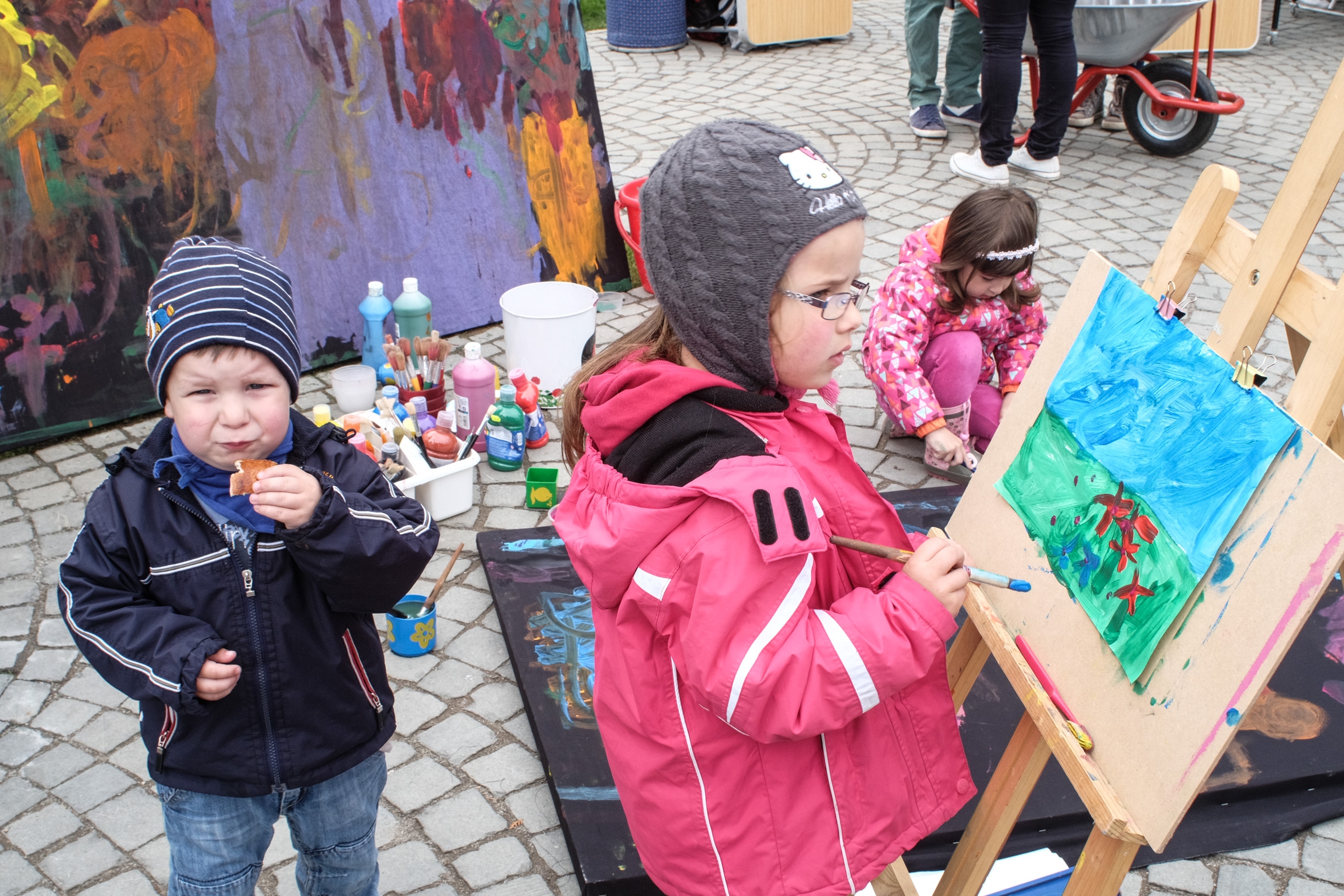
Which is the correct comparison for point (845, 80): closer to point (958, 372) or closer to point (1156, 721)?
point (958, 372)

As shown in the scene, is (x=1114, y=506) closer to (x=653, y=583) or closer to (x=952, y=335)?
(x=653, y=583)

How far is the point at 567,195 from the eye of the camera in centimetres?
477

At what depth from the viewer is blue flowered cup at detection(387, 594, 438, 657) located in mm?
2973

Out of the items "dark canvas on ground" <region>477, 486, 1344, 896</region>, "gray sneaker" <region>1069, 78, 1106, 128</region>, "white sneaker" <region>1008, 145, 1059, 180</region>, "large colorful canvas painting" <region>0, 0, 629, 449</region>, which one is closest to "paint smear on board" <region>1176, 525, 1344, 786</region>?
"dark canvas on ground" <region>477, 486, 1344, 896</region>

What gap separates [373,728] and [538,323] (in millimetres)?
2401

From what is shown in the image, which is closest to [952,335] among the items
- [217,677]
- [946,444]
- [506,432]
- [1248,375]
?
[946,444]

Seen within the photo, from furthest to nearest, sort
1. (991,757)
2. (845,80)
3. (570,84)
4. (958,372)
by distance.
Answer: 1. (845,80)
2. (570,84)
3. (958,372)
4. (991,757)

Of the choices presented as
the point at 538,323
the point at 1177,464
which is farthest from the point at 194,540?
the point at 538,323

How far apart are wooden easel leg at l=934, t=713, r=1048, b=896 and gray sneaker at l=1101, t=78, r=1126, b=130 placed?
6.27 meters

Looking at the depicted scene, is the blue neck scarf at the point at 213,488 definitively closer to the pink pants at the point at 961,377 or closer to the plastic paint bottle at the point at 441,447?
the plastic paint bottle at the point at 441,447

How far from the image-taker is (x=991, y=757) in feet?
8.76

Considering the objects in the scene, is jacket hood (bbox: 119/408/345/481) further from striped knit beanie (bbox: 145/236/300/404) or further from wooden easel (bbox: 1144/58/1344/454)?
wooden easel (bbox: 1144/58/1344/454)

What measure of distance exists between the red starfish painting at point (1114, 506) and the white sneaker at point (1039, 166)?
197 inches

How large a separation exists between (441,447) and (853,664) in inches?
92.7
